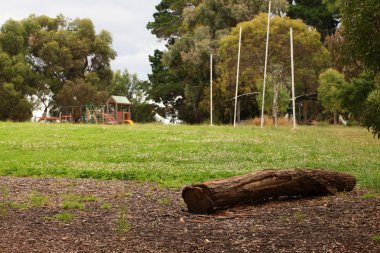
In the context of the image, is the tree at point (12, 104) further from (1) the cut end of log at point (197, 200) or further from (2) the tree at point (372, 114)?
(2) the tree at point (372, 114)

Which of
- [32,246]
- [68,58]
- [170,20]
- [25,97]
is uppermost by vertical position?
[170,20]

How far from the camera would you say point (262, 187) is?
32.0 feet

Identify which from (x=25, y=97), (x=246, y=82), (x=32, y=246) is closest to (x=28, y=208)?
(x=32, y=246)

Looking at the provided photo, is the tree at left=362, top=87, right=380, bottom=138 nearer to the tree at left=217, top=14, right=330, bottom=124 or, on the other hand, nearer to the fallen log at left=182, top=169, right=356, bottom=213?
the fallen log at left=182, top=169, right=356, bottom=213

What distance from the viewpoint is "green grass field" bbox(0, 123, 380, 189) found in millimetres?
14055

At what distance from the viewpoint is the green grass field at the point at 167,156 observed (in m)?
14.1

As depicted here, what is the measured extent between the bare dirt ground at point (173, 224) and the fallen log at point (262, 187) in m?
0.20

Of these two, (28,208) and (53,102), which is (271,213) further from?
(53,102)

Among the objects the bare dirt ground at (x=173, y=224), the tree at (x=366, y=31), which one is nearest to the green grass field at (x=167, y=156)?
the bare dirt ground at (x=173, y=224)

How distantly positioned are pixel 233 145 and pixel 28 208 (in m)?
12.1

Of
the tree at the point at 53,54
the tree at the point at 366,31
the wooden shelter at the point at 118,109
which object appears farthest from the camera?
the tree at the point at 53,54

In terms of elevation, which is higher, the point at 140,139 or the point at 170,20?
the point at 170,20

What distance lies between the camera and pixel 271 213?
8984 mm

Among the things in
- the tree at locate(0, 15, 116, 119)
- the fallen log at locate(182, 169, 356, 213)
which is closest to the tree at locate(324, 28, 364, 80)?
the fallen log at locate(182, 169, 356, 213)
